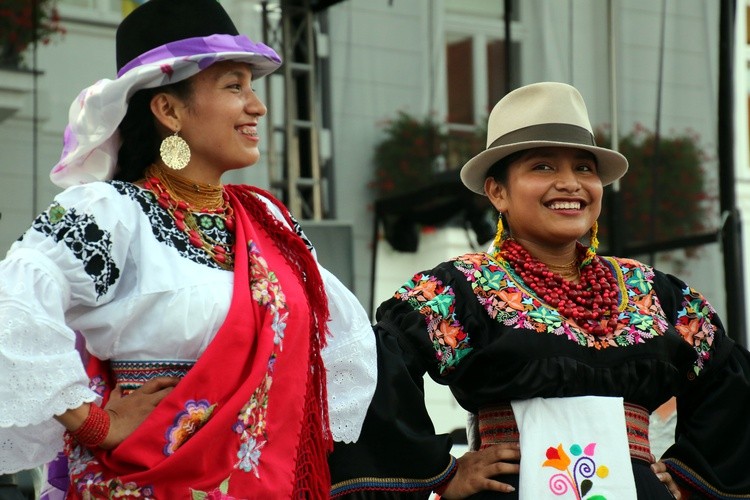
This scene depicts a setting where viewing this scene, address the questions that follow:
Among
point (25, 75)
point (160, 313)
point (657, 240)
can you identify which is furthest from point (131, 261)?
point (657, 240)

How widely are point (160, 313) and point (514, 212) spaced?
1.13 metres

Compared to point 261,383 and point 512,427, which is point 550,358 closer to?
point 512,427

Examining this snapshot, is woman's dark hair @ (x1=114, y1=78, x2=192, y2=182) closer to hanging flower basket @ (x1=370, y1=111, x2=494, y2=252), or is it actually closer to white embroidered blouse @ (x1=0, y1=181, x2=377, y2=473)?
white embroidered blouse @ (x1=0, y1=181, x2=377, y2=473)

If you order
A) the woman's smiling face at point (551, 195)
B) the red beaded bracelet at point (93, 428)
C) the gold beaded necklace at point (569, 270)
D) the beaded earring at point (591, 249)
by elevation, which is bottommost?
the red beaded bracelet at point (93, 428)

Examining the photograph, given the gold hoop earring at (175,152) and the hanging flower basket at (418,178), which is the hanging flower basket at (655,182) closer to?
the hanging flower basket at (418,178)

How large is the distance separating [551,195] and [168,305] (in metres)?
1.15

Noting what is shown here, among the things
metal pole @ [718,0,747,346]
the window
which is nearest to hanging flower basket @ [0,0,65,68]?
the window

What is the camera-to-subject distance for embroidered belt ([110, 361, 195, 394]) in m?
2.75

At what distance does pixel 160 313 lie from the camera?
2723 millimetres

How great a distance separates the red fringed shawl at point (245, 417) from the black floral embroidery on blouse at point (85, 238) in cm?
23

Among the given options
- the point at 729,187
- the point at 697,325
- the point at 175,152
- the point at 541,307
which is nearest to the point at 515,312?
the point at 541,307

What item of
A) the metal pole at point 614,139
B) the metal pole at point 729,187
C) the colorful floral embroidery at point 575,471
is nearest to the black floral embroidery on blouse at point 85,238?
the colorful floral embroidery at point 575,471

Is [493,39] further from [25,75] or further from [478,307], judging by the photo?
[478,307]

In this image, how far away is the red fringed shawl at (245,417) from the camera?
2674 mm
